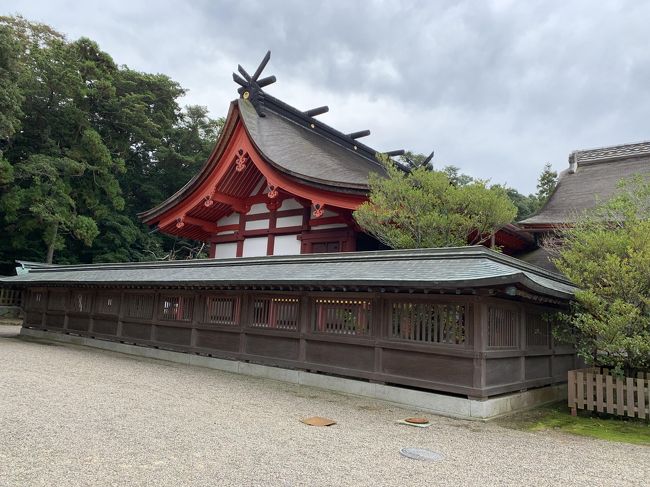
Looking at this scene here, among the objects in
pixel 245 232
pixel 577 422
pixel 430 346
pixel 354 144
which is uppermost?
pixel 354 144

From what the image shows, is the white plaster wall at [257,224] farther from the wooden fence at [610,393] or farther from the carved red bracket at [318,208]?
the wooden fence at [610,393]

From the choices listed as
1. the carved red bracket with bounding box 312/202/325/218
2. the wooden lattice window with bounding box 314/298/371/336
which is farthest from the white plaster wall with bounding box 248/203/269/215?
the wooden lattice window with bounding box 314/298/371/336

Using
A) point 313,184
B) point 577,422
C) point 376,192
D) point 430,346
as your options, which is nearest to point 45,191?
point 313,184

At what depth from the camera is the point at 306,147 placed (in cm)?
1625

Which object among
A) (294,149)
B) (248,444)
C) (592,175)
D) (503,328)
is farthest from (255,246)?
(592,175)

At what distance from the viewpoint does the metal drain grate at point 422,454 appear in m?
5.02

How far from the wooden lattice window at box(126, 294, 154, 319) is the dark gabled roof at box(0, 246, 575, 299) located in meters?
0.60

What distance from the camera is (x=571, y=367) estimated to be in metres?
10.3

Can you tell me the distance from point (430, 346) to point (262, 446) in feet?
11.6

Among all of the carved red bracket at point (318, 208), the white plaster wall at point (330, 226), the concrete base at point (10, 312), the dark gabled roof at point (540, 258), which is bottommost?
the concrete base at point (10, 312)

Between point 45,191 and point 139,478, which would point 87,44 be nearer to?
point 45,191

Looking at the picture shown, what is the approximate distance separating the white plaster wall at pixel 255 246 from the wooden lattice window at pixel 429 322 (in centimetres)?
741

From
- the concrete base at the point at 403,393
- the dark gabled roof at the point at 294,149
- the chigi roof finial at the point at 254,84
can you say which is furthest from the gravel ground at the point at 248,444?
the chigi roof finial at the point at 254,84

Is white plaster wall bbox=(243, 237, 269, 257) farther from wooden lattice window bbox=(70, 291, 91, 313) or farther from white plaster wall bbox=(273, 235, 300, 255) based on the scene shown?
wooden lattice window bbox=(70, 291, 91, 313)
